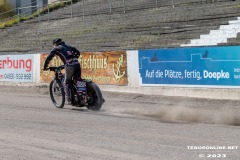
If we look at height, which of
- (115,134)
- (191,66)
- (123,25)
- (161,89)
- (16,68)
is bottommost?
(115,134)

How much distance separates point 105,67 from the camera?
2056 cm

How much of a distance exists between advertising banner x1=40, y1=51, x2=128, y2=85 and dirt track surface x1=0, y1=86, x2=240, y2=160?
20.2ft

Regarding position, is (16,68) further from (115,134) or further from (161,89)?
(115,134)

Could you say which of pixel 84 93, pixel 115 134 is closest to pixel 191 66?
pixel 84 93

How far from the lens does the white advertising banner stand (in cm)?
2477

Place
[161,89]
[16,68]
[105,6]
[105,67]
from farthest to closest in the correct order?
[105,6], [16,68], [105,67], [161,89]

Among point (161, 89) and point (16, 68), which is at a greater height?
point (16, 68)

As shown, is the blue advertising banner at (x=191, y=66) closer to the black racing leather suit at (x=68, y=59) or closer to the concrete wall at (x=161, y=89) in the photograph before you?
the concrete wall at (x=161, y=89)

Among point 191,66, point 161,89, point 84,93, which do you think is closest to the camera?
point 84,93

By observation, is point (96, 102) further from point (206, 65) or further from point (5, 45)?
point (5, 45)

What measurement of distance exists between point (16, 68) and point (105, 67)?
698 cm

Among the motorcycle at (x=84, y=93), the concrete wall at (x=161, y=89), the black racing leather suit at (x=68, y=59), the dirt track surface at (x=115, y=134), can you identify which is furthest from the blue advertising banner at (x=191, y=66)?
the black racing leather suit at (x=68, y=59)

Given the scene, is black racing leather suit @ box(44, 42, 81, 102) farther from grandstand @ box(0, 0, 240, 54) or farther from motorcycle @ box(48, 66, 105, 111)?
grandstand @ box(0, 0, 240, 54)

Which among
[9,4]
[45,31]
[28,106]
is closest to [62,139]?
[28,106]
